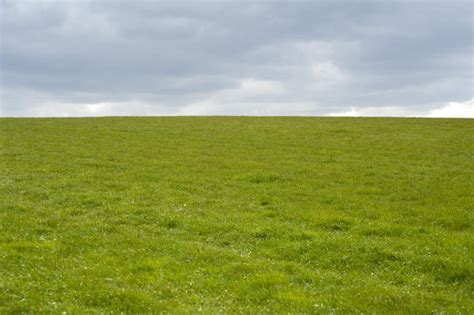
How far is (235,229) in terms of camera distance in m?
17.5

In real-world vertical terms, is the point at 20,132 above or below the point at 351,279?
above

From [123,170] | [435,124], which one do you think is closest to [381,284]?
[123,170]

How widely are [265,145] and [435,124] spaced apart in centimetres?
2164

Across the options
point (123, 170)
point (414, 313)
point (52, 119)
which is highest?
point (52, 119)

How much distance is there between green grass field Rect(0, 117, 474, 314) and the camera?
12.1m

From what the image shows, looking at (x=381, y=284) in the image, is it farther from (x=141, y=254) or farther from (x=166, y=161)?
(x=166, y=161)

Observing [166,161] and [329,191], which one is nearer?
[329,191]

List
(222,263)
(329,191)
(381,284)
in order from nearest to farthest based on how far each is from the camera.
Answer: (381,284)
(222,263)
(329,191)

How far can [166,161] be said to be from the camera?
3069 centimetres

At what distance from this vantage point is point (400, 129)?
4741 cm

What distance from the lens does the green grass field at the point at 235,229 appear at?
12078 mm

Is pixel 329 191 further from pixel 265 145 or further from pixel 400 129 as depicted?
pixel 400 129

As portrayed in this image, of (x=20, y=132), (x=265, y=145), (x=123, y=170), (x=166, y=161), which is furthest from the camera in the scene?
(x=20, y=132)

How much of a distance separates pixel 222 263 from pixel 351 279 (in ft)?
11.7
